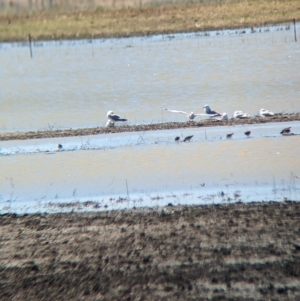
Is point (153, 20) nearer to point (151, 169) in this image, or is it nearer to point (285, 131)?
point (285, 131)

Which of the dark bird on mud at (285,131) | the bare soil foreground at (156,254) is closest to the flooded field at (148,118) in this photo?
the dark bird on mud at (285,131)

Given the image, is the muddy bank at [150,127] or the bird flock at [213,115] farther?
the bird flock at [213,115]

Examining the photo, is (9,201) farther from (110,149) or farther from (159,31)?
(159,31)

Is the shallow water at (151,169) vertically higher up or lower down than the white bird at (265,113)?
lower down

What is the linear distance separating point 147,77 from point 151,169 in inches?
454

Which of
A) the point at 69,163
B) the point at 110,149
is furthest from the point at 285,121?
the point at 69,163

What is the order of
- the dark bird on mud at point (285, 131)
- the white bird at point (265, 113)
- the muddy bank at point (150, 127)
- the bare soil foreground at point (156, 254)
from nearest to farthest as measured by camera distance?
1. the bare soil foreground at point (156, 254)
2. the dark bird on mud at point (285, 131)
3. the muddy bank at point (150, 127)
4. the white bird at point (265, 113)

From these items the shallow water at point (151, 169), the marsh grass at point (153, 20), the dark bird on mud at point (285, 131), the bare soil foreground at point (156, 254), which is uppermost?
the marsh grass at point (153, 20)

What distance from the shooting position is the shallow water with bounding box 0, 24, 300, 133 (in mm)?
17078

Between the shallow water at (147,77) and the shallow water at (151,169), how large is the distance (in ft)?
7.75

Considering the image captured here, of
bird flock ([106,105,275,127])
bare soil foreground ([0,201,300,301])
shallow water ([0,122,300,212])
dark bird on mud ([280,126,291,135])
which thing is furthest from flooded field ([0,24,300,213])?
bare soil foreground ([0,201,300,301])

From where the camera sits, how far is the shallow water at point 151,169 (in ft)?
30.5

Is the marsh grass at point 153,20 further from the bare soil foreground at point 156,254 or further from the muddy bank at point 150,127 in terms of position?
the bare soil foreground at point 156,254

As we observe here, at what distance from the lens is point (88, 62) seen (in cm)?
2589
